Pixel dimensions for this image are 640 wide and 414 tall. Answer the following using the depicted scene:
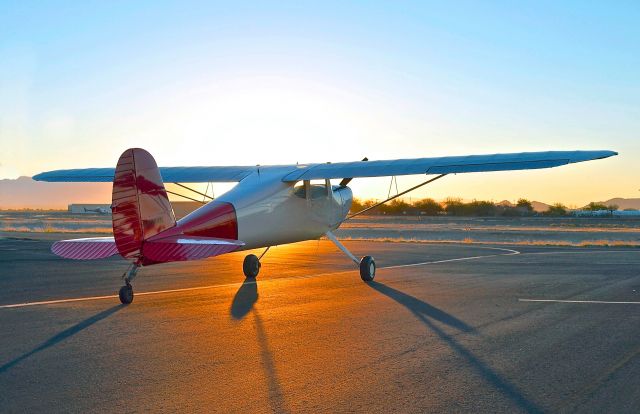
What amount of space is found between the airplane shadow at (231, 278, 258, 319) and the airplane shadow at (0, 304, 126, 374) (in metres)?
2.02

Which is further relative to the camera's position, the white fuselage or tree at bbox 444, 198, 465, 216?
tree at bbox 444, 198, 465, 216

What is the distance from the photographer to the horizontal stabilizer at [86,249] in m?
9.77

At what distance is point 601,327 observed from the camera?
8.50m

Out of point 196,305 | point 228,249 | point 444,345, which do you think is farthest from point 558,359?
point 196,305

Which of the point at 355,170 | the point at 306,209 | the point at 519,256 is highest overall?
the point at 355,170

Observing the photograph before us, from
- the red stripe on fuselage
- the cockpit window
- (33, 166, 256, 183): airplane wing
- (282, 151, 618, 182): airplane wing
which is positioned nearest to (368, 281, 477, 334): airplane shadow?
(282, 151, 618, 182): airplane wing

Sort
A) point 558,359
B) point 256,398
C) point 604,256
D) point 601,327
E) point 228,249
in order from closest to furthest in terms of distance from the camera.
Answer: point 256,398 < point 558,359 < point 601,327 < point 228,249 < point 604,256

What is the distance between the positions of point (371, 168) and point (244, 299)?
5.17 meters

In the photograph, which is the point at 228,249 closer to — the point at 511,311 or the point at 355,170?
the point at 511,311

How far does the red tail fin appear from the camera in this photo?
9609mm

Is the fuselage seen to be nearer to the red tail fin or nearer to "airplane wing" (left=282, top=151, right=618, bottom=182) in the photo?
"airplane wing" (left=282, top=151, right=618, bottom=182)

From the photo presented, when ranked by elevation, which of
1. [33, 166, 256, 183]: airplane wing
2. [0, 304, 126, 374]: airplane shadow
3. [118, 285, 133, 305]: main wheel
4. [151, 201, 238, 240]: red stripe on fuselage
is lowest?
[0, 304, 126, 374]: airplane shadow

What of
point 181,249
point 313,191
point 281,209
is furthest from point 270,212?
A: point 181,249

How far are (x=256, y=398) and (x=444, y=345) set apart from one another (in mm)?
2995
